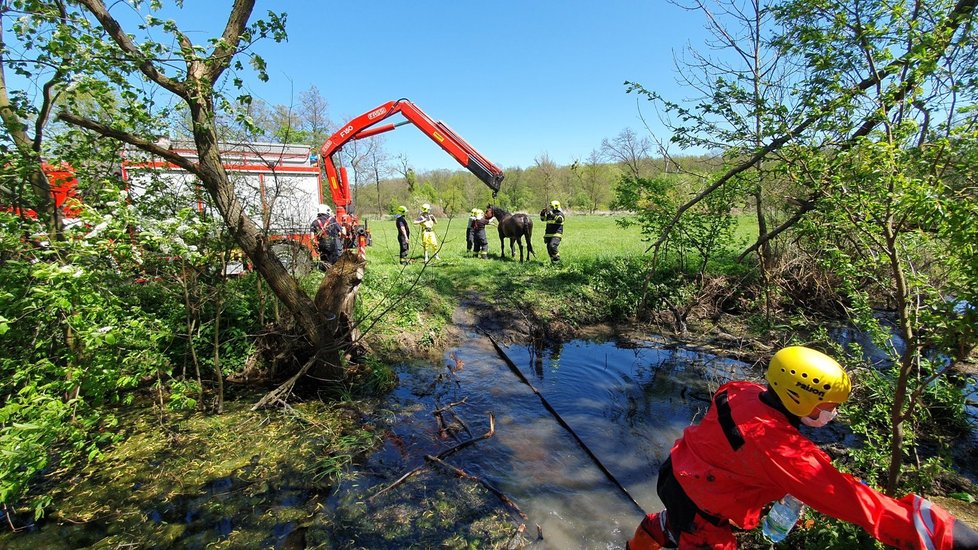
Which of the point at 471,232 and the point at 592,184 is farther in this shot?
the point at 592,184

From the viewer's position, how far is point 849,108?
2.61 metres

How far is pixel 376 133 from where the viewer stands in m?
9.74

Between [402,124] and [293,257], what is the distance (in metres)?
5.17

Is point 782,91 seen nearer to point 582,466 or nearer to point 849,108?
point 849,108

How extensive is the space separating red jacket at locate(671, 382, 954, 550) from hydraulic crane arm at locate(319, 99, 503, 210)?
685 cm

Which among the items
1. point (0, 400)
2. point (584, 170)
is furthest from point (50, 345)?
point (584, 170)

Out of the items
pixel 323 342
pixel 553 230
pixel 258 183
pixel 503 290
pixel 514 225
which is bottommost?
pixel 503 290

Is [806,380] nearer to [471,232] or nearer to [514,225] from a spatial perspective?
[514,225]

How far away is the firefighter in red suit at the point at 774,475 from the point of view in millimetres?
1592

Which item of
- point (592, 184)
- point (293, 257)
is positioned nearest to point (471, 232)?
point (293, 257)

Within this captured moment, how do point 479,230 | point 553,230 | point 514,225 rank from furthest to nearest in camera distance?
1. point 479,230
2. point 514,225
3. point 553,230

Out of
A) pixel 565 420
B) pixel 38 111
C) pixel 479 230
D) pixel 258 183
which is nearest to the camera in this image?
pixel 38 111

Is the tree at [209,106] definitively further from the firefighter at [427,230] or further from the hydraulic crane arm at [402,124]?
the firefighter at [427,230]

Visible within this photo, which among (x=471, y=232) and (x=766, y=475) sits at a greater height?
(x=471, y=232)
